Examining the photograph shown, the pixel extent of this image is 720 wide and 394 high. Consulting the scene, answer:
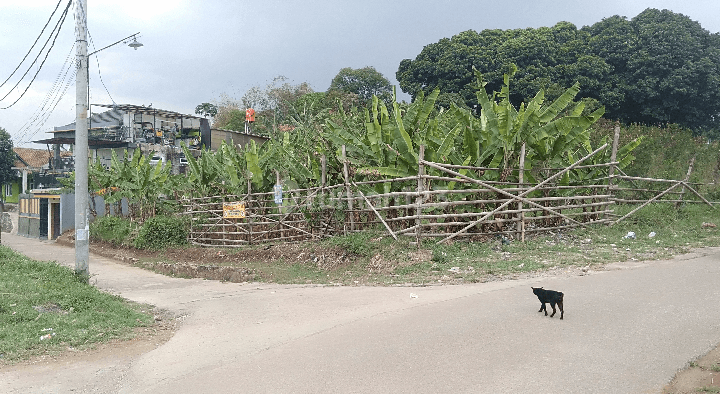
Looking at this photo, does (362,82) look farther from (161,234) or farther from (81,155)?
(81,155)

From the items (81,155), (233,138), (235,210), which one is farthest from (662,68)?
(81,155)

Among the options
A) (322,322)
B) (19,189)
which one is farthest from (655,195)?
(19,189)

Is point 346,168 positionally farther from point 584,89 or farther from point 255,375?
point 584,89

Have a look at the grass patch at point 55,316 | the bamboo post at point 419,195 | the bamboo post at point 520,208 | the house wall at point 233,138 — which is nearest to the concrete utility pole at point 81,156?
the grass patch at point 55,316

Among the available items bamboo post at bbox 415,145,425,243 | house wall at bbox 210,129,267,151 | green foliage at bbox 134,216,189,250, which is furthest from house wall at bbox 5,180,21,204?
bamboo post at bbox 415,145,425,243

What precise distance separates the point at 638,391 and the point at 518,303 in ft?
9.45

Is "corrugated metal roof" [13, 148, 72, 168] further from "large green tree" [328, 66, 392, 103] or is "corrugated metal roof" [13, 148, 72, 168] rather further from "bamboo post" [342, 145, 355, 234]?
"bamboo post" [342, 145, 355, 234]

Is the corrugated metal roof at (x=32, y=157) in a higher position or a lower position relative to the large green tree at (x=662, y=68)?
lower

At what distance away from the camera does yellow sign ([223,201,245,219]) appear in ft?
54.3

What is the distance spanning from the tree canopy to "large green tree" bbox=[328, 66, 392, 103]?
29.1 feet

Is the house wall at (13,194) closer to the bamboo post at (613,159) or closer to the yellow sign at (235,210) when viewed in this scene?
the yellow sign at (235,210)

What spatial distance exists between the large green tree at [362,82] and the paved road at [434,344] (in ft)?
120

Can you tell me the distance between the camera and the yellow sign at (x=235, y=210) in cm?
1655

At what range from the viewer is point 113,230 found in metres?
22.5
